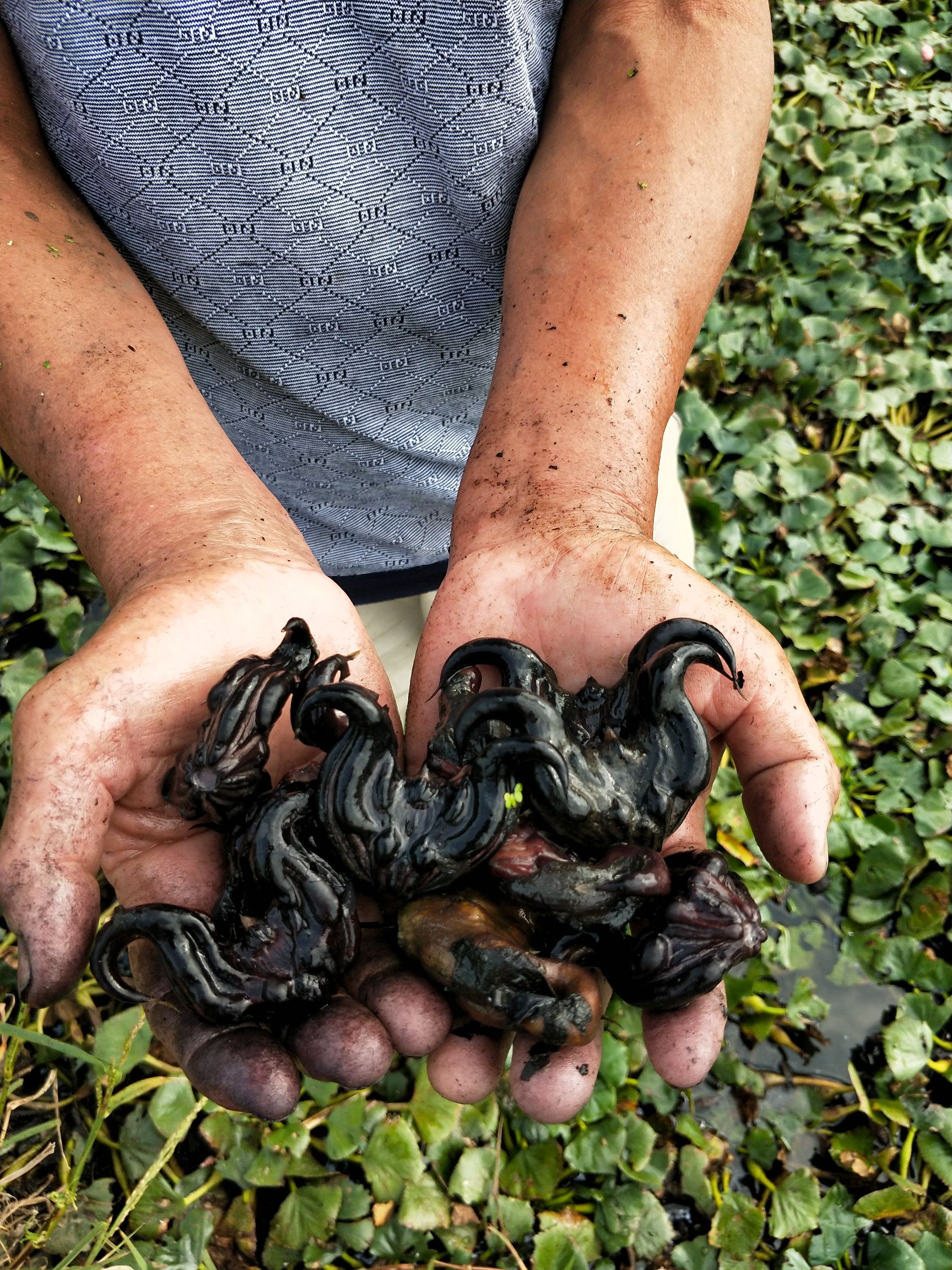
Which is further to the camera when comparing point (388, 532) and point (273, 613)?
point (388, 532)

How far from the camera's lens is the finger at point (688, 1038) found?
2008 mm

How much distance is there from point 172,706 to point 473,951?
0.74 metres

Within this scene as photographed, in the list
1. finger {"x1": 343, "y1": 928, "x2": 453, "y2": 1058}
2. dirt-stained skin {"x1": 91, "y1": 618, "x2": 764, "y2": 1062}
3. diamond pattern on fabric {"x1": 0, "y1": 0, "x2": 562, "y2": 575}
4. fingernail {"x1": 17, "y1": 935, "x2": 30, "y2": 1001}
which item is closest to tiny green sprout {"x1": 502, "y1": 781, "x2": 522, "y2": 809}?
dirt-stained skin {"x1": 91, "y1": 618, "x2": 764, "y2": 1062}

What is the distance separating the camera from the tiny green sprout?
6.78ft

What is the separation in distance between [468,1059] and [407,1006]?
0.62ft

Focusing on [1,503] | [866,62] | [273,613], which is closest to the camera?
[273,613]

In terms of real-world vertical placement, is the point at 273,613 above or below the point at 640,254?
below

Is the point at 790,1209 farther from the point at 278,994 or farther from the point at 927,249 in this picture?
the point at 927,249

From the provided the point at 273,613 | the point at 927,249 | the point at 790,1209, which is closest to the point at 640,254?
the point at 273,613

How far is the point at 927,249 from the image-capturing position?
5105mm

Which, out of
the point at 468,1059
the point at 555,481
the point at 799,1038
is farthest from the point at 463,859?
the point at 799,1038

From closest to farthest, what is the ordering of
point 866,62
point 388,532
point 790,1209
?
point 790,1209
point 388,532
point 866,62

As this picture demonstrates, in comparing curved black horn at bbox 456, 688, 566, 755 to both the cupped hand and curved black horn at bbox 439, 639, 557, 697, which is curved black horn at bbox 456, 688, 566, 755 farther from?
the cupped hand

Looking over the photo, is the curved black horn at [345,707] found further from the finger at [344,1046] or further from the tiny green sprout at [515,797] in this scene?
the finger at [344,1046]
